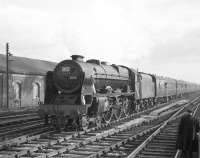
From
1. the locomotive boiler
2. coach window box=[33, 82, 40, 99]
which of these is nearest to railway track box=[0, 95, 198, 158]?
the locomotive boiler

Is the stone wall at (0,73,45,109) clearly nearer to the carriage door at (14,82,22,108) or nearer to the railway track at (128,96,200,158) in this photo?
the carriage door at (14,82,22,108)

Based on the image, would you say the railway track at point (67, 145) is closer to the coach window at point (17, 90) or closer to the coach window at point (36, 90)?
the coach window at point (17, 90)

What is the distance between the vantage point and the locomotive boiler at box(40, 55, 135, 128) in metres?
13.6

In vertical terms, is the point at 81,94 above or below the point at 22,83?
below

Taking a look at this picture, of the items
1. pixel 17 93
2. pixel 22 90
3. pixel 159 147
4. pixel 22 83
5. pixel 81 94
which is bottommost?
pixel 159 147

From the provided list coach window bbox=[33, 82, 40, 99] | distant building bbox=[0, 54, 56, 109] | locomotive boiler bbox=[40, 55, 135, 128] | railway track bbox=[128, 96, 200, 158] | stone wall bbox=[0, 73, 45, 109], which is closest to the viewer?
railway track bbox=[128, 96, 200, 158]

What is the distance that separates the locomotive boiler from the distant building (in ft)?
60.0

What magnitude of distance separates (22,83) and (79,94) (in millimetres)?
21786

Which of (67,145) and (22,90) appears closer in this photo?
(67,145)

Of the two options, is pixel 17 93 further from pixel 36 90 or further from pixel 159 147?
pixel 159 147

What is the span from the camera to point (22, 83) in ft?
114

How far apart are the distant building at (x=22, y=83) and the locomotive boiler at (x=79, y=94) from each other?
1829 centimetres

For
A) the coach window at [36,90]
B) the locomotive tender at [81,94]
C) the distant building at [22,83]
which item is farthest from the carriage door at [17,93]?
the locomotive tender at [81,94]

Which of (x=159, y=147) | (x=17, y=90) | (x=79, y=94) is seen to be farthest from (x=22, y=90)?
(x=159, y=147)
